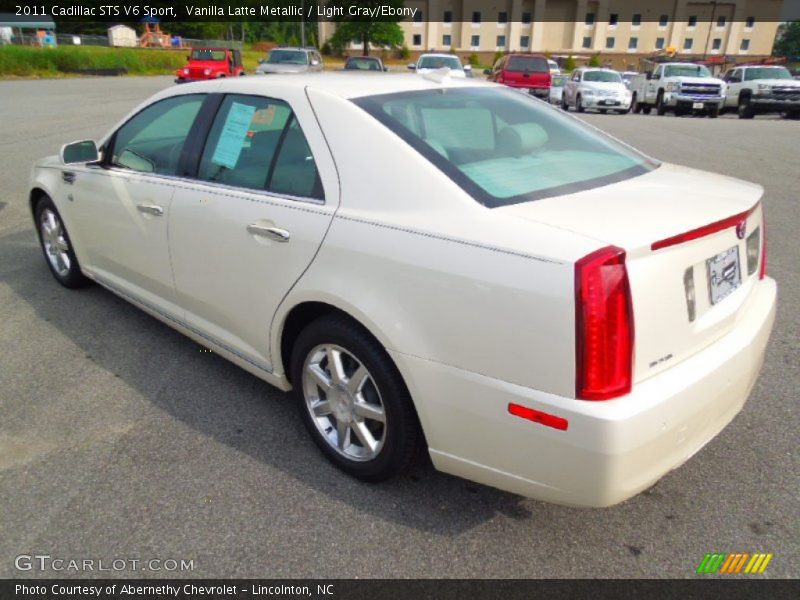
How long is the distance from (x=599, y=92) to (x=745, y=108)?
Answer: 4.85 meters

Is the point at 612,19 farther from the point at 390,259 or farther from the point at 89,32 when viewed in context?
the point at 390,259

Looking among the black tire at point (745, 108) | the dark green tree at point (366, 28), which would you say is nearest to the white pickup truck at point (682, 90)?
the black tire at point (745, 108)

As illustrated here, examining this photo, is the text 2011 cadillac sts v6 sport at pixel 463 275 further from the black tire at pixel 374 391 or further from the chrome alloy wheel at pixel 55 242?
the chrome alloy wheel at pixel 55 242

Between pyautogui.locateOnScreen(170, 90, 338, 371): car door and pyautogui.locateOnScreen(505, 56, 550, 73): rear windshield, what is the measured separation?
22093 mm

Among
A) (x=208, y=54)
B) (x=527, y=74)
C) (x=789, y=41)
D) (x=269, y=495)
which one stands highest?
(x=789, y=41)

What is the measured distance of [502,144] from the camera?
9.21 ft

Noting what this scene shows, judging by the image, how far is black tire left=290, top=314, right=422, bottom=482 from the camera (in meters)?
2.38

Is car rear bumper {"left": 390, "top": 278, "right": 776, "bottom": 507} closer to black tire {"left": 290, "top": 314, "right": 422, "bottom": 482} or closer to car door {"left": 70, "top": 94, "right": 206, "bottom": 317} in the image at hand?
black tire {"left": 290, "top": 314, "right": 422, "bottom": 482}

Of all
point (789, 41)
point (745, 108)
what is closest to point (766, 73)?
point (745, 108)

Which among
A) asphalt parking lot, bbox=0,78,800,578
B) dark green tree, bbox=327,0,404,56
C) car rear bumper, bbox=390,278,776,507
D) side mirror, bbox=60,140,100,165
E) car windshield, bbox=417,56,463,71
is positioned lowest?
asphalt parking lot, bbox=0,78,800,578

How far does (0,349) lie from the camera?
396 cm

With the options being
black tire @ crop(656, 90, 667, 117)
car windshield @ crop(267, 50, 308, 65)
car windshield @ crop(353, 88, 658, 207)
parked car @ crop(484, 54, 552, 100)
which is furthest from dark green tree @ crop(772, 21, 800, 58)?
car windshield @ crop(353, 88, 658, 207)

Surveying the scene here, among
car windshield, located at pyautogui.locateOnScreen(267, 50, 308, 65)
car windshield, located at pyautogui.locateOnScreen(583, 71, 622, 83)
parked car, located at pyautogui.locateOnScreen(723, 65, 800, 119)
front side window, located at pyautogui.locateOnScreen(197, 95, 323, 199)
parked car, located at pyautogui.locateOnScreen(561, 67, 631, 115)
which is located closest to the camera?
front side window, located at pyautogui.locateOnScreen(197, 95, 323, 199)
